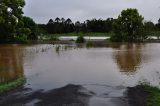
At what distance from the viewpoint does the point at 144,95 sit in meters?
13.6

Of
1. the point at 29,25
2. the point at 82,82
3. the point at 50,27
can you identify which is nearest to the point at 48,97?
the point at 82,82

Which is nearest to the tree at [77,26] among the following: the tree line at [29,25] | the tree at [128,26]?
the tree line at [29,25]

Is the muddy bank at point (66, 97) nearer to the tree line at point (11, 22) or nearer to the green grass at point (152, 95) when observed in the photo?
the green grass at point (152, 95)

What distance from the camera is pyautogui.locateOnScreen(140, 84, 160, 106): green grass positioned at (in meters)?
12.1

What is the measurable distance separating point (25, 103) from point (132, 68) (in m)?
11.5

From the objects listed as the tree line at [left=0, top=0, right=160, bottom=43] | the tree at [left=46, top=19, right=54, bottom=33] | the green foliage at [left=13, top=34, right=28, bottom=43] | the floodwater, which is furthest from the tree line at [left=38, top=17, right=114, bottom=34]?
the floodwater

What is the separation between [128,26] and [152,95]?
51.5m

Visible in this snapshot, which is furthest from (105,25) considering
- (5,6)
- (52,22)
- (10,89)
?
(10,89)

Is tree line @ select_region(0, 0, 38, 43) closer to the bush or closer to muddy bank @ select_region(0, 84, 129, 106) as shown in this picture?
the bush

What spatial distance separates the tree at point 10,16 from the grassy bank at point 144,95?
131 feet

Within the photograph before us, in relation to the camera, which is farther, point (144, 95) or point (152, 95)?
point (144, 95)

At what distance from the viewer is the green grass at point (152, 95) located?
39.8ft

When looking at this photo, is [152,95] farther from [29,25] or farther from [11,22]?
[29,25]

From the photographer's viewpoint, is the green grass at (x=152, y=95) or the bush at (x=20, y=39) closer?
the green grass at (x=152, y=95)
